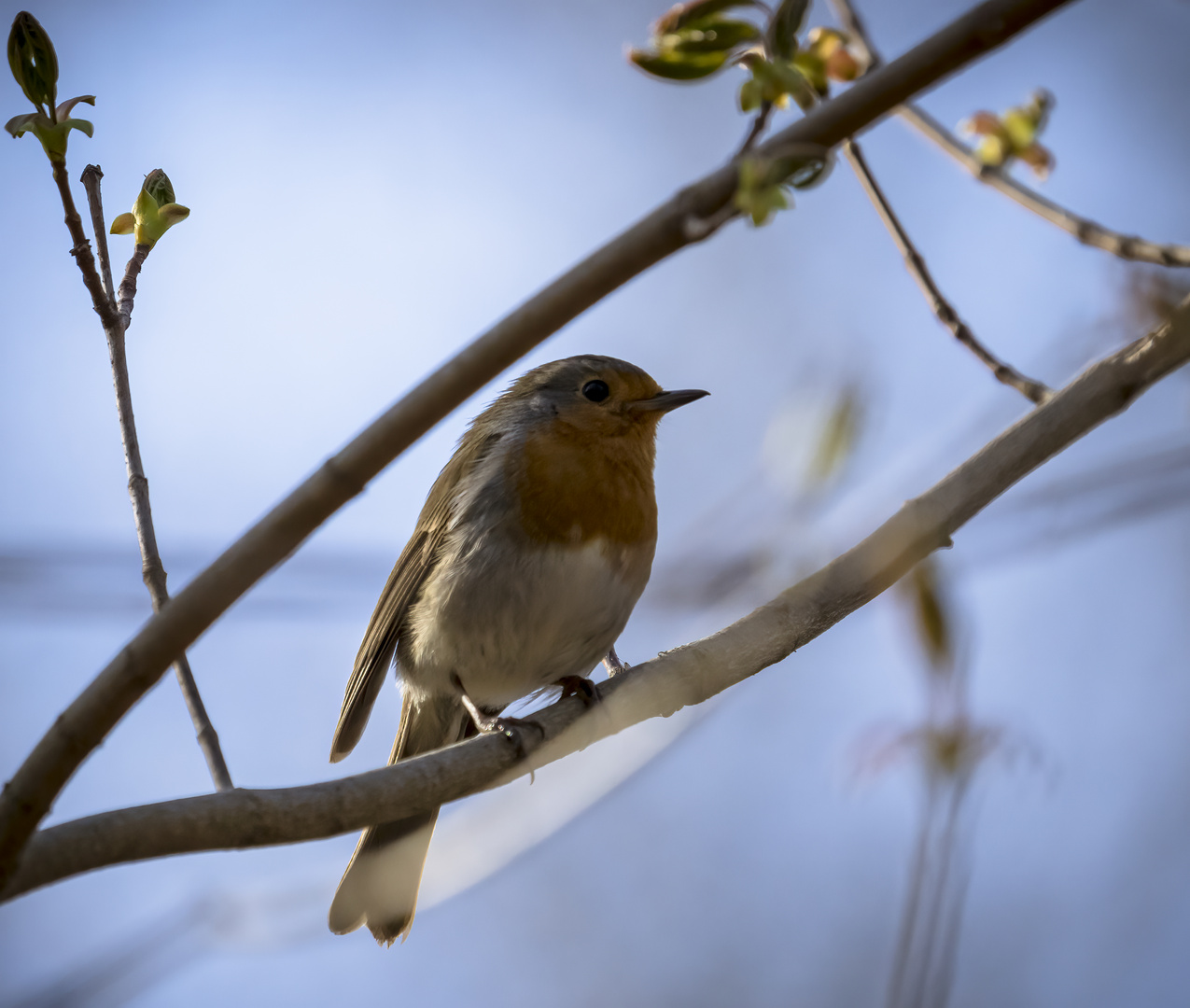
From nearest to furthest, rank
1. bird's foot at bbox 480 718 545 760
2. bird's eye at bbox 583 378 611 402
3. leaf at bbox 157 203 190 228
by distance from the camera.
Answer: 1. leaf at bbox 157 203 190 228
2. bird's foot at bbox 480 718 545 760
3. bird's eye at bbox 583 378 611 402

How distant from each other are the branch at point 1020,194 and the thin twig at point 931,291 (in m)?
0.17

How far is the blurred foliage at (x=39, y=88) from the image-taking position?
1617mm

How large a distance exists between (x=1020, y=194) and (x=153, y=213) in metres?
2.12

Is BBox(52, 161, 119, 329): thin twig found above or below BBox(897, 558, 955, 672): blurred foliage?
above

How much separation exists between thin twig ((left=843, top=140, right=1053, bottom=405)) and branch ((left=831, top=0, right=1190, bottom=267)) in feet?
0.54

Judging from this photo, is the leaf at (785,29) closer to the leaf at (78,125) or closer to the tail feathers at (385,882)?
the leaf at (78,125)

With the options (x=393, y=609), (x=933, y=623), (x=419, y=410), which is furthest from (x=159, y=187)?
(x=393, y=609)

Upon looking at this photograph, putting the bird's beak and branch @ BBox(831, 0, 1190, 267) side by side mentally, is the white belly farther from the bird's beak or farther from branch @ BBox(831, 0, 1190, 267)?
branch @ BBox(831, 0, 1190, 267)

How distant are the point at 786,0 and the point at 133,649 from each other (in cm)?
141

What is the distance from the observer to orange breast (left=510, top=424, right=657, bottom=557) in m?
3.31

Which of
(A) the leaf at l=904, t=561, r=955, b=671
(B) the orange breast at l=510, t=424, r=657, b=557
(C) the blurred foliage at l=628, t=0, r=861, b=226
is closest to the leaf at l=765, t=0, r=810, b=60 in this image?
(C) the blurred foliage at l=628, t=0, r=861, b=226

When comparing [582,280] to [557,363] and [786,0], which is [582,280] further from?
[557,363]

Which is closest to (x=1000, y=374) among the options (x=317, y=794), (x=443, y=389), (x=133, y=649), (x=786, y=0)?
(x=786, y=0)

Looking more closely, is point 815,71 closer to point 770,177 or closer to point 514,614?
point 770,177
